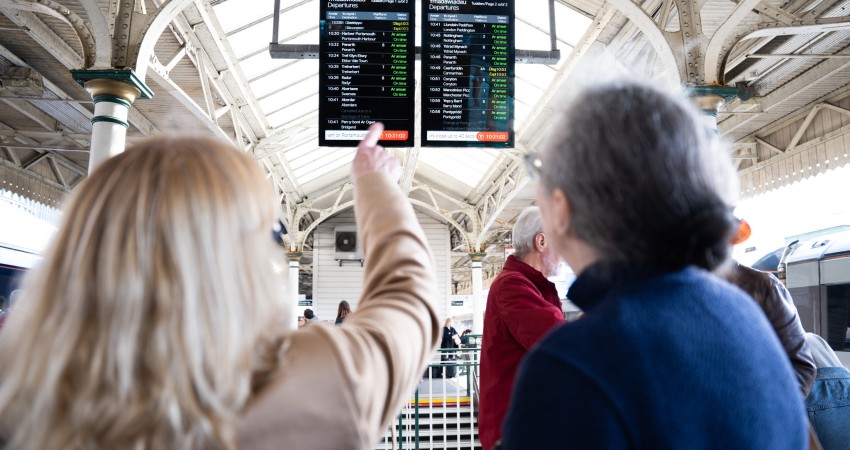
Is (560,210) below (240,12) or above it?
below

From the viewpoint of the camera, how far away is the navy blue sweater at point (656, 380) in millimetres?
797

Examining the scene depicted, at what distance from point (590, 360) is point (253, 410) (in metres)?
0.45

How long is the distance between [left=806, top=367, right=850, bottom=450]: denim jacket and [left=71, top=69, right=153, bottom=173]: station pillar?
13.3 feet

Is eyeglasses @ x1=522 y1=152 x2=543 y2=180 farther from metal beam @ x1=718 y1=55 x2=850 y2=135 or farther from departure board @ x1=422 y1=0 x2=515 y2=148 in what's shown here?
metal beam @ x1=718 y1=55 x2=850 y2=135

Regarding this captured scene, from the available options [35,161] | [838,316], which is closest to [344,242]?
[35,161]

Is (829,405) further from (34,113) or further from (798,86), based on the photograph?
(34,113)

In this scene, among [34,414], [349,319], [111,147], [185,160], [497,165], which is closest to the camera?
A: [34,414]

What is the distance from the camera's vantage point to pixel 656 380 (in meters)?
0.81

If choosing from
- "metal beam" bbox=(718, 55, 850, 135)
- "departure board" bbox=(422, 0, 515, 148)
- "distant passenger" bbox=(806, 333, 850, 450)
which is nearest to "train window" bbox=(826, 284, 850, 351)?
"metal beam" bbox=(718, 55, 850, 135)

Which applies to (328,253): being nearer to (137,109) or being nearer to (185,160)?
(137,109)

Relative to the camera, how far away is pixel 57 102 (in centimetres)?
936

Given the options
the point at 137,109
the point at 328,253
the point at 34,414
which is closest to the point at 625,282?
the point at 34,414

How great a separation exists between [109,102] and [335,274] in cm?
1779

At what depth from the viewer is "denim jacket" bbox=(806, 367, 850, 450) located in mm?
2320
